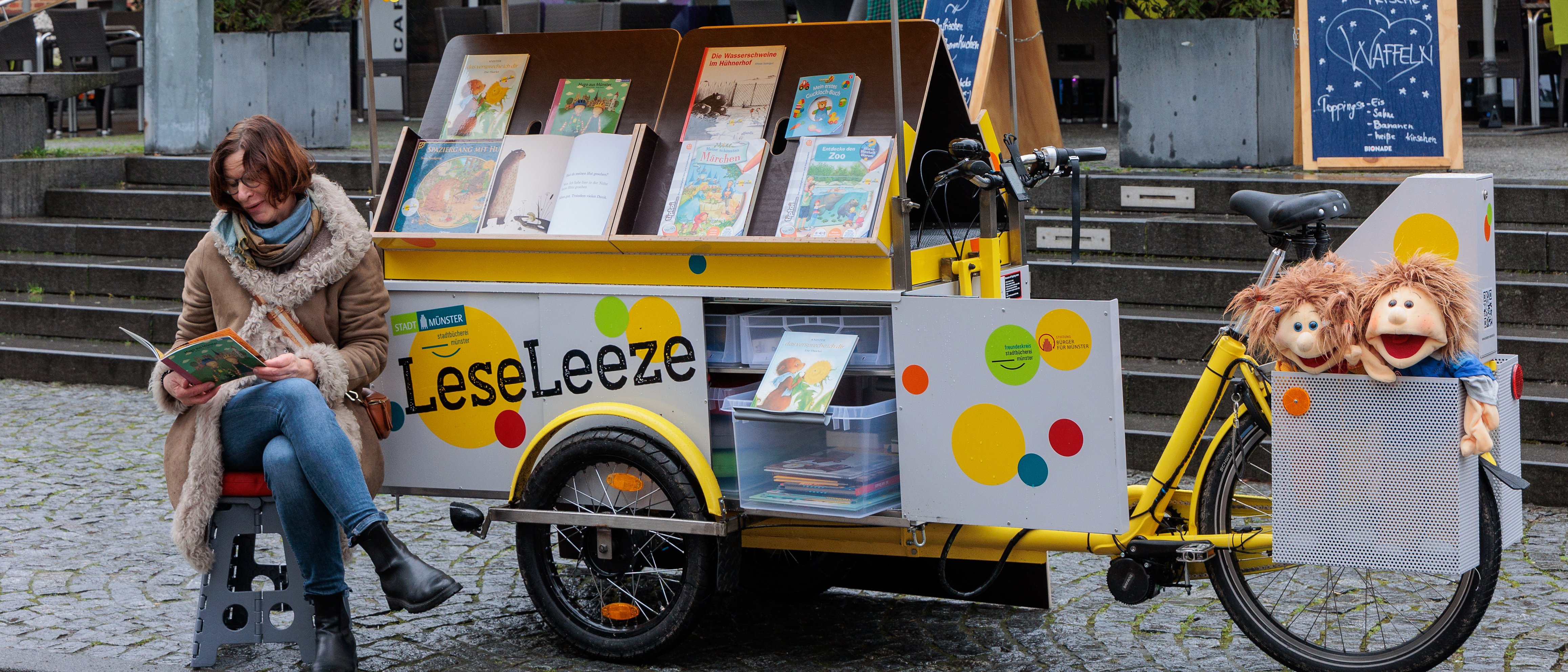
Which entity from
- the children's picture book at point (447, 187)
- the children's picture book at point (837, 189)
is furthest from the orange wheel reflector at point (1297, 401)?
the children's picture book at point (447, 187)

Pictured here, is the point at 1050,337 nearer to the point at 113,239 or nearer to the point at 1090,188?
the point at 1090,188

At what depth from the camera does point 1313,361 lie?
3391mm

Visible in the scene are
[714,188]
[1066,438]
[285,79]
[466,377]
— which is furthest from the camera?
[285,79]

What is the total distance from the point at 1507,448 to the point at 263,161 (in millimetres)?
3141

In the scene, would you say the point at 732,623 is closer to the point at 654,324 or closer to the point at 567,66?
the point at 654,324

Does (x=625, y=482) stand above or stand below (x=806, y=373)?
below

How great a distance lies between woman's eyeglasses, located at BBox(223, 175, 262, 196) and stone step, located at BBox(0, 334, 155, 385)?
432 cm

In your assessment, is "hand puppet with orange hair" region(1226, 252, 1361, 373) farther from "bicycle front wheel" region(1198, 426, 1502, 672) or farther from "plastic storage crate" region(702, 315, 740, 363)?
"plastic storage crate" region(702, 315, 740, 363)

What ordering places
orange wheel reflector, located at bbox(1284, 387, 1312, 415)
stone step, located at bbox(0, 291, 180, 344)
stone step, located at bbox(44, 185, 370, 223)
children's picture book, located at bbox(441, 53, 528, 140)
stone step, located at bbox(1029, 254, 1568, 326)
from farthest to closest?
stone step, located at bbox(44, 185, 370, 223), stone step, located at bbox(0, 291, 180, 344), stone step, located at bbox(1029, 254, 1568, 326), children's picture book, located at bbox(441, 53, 528, 140), orange wheel reflector, located at bbox(1284, 387, 1312, 415)

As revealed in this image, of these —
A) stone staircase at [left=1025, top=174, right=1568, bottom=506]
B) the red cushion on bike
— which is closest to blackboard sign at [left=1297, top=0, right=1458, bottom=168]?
stone staircase at [left=1025, top=174, right=1568, bottom=506]

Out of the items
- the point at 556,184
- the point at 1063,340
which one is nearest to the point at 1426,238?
the point at 1063,340

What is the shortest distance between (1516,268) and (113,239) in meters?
7.79

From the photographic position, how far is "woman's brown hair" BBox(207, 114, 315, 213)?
3951 millimetres

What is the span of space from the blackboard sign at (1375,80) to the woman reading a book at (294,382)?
524 cm
